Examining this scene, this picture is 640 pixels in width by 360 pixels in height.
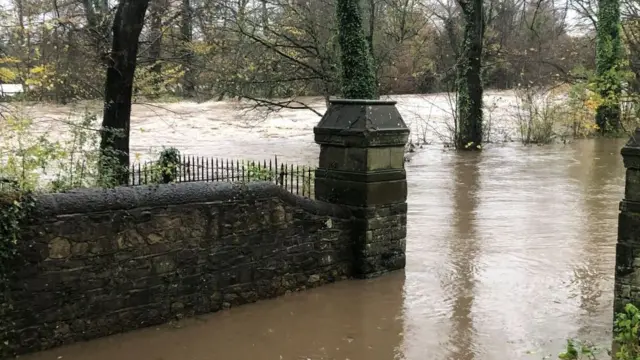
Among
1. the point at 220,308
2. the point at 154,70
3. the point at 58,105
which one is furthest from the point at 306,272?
the point at 58,105

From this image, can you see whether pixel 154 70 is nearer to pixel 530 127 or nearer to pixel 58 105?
pixel 58 105

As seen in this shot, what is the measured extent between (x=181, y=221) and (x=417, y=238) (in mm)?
5561

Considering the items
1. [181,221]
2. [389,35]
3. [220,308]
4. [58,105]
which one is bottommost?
[220,308]

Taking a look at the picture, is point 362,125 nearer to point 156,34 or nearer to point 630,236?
point 630,236

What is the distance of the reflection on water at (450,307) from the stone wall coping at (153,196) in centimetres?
126

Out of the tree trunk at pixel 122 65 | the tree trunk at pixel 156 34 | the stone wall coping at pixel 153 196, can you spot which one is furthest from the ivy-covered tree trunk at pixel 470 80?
the stone wall coping at pixel 153 196

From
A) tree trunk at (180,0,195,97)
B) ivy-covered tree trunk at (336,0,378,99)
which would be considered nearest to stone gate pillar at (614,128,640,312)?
tree trunk at (180,0,195,97)

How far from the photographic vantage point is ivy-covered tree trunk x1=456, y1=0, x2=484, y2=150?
24.4 meters

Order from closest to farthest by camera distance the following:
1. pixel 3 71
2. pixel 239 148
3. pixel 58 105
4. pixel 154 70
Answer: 1. pixel 3 71
2. pixel 154 70
3. pixel 58 105
4. pixel 239 148

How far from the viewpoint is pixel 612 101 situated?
23969 mm

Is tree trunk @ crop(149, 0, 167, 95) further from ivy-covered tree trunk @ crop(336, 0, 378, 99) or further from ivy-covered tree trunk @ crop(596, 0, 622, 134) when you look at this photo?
ivy-covered tree trunk @ crop(596, 0, 622, 134)

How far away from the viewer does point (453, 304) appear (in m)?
7.72

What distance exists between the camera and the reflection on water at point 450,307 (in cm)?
628

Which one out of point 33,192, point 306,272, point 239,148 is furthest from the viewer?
point 239,148
